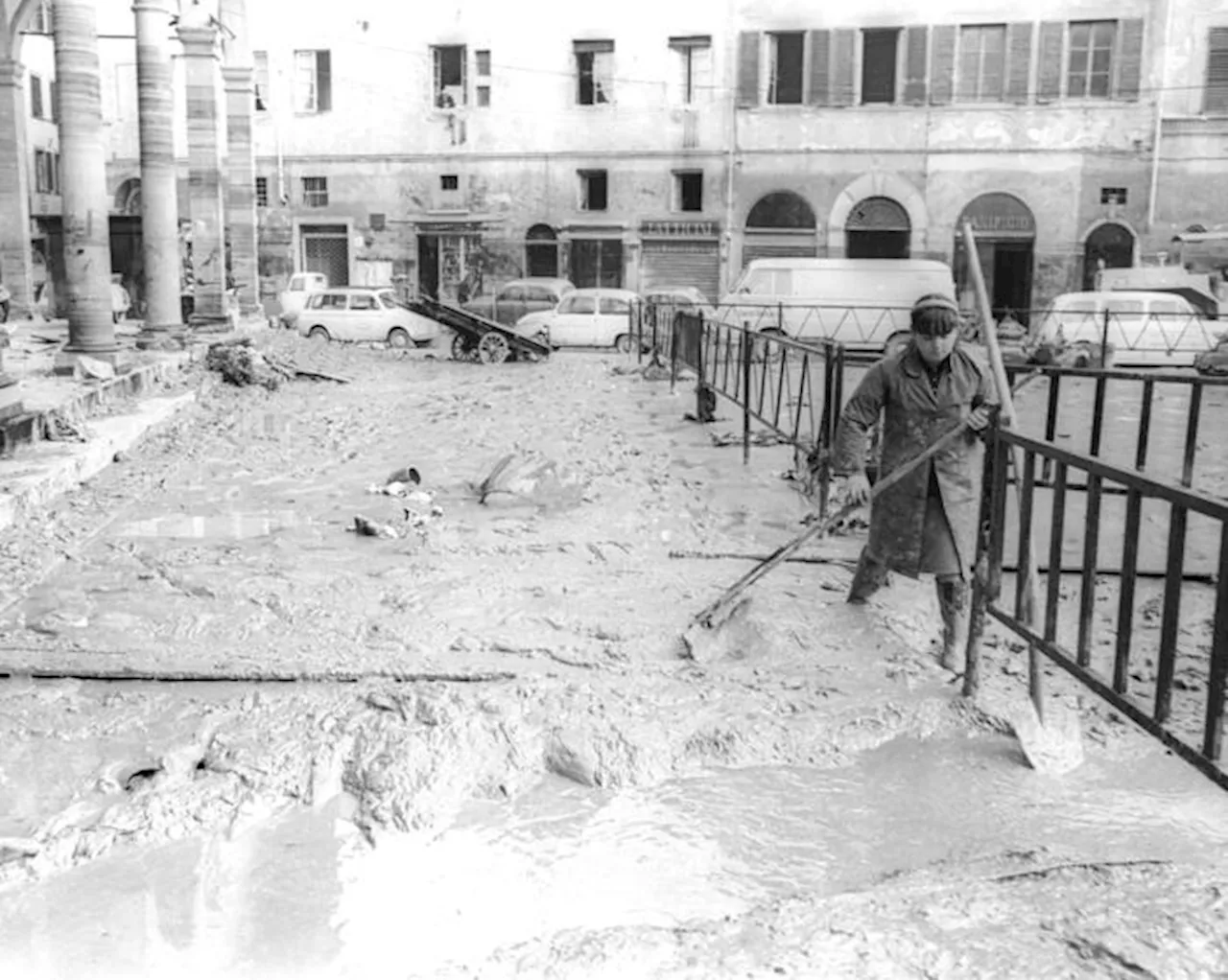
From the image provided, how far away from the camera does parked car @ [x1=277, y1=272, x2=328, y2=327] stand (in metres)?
27.2

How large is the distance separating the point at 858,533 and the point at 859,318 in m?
16.7

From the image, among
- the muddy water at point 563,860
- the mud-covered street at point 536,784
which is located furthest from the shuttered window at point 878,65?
the muddy water at point 563,860

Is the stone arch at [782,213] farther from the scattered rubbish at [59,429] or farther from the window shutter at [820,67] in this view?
the scattered rubbish at [59,429]

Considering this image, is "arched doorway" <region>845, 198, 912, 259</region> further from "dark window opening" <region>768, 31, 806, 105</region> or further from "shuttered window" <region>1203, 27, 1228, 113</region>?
"shuttered window" <region>1203, 27, 1228, 113</region>

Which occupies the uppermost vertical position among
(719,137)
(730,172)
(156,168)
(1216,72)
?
(1216,72)

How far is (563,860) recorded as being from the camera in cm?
390

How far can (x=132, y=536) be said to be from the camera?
25.8 ft

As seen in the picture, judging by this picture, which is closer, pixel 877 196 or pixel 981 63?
pixel 981 63

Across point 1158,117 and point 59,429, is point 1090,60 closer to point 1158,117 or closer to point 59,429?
point 1158,117

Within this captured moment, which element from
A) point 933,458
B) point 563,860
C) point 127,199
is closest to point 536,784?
point 563,860

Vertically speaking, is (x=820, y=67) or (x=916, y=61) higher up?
(x=916, y=61)

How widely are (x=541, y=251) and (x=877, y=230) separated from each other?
880 centimetres

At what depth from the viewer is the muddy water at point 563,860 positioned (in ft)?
11.2

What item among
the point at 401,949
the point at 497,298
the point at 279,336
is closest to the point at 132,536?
the point at 401,949
